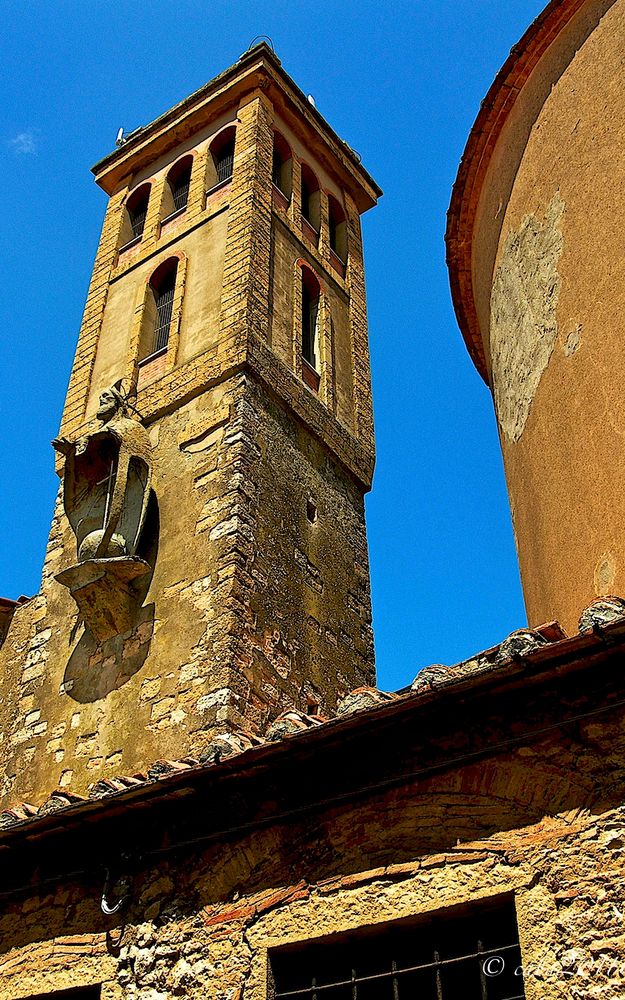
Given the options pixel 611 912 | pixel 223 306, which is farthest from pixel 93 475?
pixel 611 912

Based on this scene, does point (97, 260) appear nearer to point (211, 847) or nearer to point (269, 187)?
point (269, 187)

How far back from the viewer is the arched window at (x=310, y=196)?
1513 cm

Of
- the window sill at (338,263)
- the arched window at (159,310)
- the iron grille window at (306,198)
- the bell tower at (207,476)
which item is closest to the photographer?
the bell tower at (207,476)

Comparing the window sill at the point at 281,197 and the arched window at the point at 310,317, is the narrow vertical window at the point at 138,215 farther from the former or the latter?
the arched window at the point at 310,317

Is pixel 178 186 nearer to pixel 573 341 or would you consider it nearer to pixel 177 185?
pixel 177 185

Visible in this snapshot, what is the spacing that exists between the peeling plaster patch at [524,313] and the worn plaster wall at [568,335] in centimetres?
1

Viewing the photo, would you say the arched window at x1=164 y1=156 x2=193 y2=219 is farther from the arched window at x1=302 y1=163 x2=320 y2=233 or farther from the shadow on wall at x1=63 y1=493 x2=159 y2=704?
the shadow on wall at x1=63 y1=493 x2=159 y2=704

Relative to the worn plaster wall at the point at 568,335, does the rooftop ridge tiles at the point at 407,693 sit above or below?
below

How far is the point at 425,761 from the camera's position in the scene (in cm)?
529

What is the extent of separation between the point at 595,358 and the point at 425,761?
2.84 m

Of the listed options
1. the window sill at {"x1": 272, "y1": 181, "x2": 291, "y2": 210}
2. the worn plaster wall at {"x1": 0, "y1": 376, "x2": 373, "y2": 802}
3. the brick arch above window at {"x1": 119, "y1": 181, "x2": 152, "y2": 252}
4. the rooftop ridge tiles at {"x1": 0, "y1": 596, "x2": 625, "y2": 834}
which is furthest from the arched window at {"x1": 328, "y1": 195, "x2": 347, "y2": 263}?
the rooftop ridge tiles at {"x1": 0, "y1": 596, "x2": 625, "y2": 834}

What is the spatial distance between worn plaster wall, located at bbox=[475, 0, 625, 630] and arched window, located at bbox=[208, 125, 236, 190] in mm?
6727

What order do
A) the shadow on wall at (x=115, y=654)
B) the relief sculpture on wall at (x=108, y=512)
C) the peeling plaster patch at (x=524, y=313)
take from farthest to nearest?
the relief sculpture on wall at (x=108, y=512), the shadow on wall at (x=115, y=654), the peeling plaster patch at (x=524, y=313)

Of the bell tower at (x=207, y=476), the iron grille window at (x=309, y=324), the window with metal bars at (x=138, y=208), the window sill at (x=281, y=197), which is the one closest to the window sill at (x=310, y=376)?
the bell tower at (x=207, y=476)
